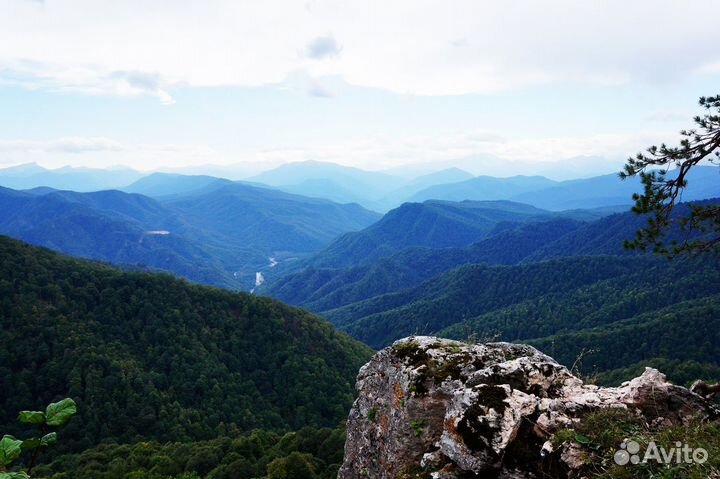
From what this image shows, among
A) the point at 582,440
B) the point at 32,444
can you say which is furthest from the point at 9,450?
the point at 582,440

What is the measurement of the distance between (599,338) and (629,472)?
150 metres

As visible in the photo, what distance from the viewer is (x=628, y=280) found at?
198 metres

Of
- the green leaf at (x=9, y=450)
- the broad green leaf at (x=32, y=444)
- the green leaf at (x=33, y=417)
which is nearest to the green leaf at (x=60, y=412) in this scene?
the green leaf at (x=33, y=417)

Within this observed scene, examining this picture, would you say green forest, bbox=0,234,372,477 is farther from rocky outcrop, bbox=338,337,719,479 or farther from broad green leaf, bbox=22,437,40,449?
broad green leaf, bbox=22,437,40,449

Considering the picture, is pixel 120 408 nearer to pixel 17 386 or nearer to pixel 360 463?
pixel 17 386

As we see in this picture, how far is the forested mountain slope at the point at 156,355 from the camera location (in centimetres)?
9144

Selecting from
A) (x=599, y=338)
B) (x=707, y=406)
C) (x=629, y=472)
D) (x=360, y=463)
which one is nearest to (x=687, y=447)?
(x=629, y=472)
